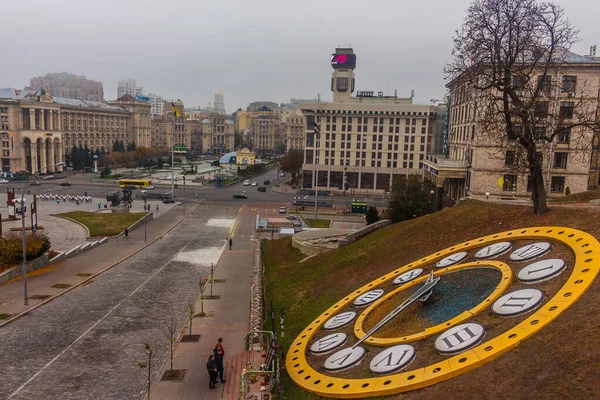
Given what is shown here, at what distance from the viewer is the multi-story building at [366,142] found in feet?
367

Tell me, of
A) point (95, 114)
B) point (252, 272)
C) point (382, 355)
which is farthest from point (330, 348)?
point (95, 114)

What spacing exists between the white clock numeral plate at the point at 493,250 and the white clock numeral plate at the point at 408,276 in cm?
269

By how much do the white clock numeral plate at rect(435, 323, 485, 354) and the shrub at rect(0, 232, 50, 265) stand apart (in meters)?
34.4

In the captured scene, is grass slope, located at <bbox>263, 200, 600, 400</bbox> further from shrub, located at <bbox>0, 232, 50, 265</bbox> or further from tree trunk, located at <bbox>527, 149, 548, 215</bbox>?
shrub, located at <bbox>0, 232, 50, 265</bbox>

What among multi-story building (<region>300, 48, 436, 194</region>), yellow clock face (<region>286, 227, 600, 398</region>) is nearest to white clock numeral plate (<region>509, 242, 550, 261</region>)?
yellow clock face (<region>286, 227, 600, 398</region>)

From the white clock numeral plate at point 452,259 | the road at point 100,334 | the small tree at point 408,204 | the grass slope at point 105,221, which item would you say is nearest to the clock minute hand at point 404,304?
the white clock numeral plate at point 452,259

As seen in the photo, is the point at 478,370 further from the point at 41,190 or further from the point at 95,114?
the point at 95,114

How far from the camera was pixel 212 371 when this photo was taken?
18.7 meters

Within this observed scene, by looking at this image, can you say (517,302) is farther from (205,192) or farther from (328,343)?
(205,192)

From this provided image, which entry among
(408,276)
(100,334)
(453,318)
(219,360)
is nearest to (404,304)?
(453,318)

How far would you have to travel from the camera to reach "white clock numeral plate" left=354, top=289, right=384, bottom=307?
69.4ft

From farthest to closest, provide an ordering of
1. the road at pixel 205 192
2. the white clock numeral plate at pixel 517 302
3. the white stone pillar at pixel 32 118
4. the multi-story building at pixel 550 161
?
the white stone pillar at pixel 32 118 → the road at pixel 205 192 → the multi-story building at pixel 550 161 → the white clock numeral plate at pixel 517 302

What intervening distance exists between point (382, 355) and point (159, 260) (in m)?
33.2

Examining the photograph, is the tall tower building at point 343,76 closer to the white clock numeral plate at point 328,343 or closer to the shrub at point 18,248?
the shrub at point 18,248
